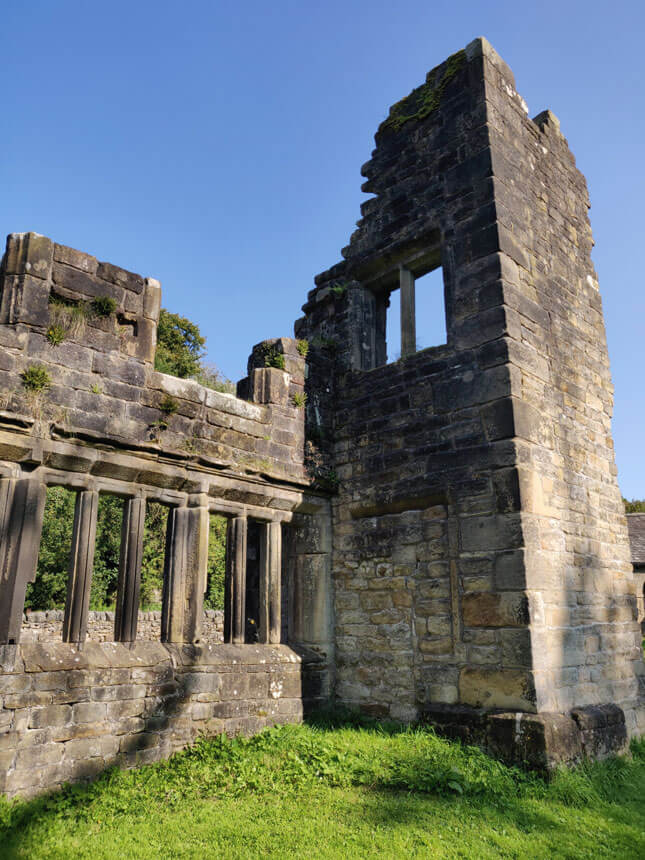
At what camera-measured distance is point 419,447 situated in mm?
6855

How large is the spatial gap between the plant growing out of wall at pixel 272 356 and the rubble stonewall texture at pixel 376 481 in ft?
0.09

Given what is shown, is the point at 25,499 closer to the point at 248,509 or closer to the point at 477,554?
the point at 248,509

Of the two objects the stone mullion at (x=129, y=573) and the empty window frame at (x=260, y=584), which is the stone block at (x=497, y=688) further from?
the stone mullion at (x=129, y=573)

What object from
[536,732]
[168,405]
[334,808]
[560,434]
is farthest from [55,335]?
[536,732]

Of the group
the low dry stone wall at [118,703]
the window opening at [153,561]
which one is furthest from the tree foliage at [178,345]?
the low dry stone wall at [118,703]

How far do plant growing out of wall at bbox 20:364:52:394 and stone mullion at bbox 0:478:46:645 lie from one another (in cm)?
77

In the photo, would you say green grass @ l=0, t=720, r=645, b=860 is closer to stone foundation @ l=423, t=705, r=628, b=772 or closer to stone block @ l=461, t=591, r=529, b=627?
stone foundation @ l=423, t=705, r=628, b=772

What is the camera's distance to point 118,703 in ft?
17.3

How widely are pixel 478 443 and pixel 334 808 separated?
3405 mm

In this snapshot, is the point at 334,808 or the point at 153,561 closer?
the point at 334,808

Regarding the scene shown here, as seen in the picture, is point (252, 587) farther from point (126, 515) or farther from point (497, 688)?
point (497, 688)

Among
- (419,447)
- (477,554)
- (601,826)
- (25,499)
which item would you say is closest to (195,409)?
(25,499)

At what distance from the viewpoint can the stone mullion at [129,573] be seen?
A: 564 cm

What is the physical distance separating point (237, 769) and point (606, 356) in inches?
263
